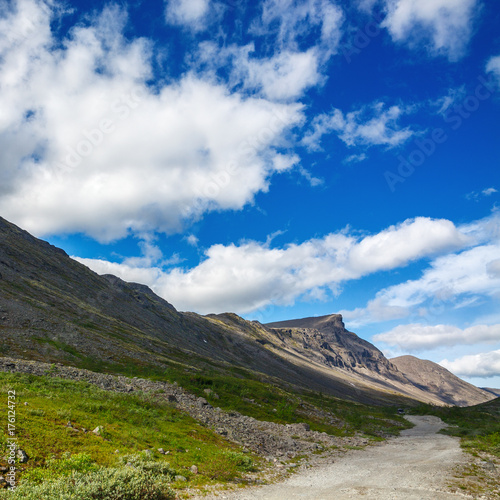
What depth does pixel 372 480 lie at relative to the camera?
19.3 m

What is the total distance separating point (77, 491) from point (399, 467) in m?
22.6

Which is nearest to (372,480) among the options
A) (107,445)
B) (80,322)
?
(107,445)

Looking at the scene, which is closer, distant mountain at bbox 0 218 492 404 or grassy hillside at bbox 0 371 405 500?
grassy hillside at bbox 0 371 405 500

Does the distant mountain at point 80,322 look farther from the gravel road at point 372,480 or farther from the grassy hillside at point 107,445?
the gravel road at point 372,480

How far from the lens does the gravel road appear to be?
16.0 meters

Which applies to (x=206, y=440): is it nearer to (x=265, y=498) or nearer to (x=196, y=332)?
(x=265, y=498)

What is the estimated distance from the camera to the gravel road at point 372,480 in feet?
52.4

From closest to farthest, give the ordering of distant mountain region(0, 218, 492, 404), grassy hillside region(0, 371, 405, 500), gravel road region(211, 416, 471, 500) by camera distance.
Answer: grassy hillside region(0, 371, 405, 500), gravel road region(211, 416, 471, 500), distant mountain region(0, 218, 492, 404)

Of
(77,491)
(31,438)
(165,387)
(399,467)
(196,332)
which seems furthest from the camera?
(196,332)

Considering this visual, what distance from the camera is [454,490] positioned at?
56.2 feet

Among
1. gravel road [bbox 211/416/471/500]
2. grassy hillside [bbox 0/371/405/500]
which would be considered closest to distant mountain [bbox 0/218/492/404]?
grassy hillside [bbox 0/371/405/500]

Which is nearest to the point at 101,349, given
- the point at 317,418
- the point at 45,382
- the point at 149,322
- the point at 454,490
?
the point at 45,382

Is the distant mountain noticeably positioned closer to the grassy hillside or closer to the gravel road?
the grassy hillside

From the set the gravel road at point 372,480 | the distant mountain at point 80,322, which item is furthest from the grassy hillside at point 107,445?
the distant mountain at point 80,322
